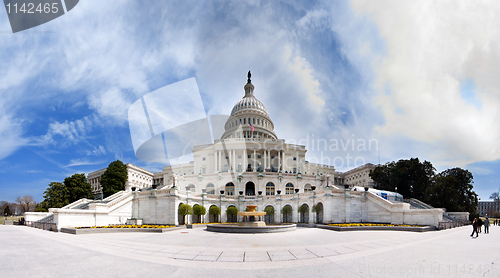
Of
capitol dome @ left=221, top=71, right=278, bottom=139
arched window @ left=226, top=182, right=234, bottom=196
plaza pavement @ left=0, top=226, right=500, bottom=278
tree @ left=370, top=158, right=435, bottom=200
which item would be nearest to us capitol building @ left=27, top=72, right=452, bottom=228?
arched window @ left=226, top=182, right=234, bottom=196

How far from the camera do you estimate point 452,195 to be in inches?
1993

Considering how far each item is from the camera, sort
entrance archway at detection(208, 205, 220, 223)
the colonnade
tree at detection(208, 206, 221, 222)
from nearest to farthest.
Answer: tree at detection(208, 206, 221, 222) < entrance archway at detection(208, 205, 220, 223) < the colonnade

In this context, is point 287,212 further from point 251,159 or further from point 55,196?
point 55,196

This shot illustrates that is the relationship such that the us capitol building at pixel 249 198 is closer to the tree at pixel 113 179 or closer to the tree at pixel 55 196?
the tree at pixel 113 179

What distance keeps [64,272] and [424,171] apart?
7308 centimetres

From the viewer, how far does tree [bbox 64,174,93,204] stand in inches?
2530

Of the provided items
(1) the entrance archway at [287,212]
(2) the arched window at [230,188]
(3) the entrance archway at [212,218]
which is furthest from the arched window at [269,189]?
(3) the entrance archway at [212,218]

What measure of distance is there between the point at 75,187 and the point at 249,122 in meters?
73.3

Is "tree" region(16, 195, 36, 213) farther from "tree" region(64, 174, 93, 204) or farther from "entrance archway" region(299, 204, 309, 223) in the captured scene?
"entrance archway" region(299, 204, 309, 223)

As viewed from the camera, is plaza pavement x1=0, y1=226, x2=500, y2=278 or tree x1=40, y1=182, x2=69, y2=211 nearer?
plaza pavement x1=0, y1=226, x2=500, y2=278

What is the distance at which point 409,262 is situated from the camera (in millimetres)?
12008

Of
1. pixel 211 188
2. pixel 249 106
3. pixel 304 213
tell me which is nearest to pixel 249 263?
pixel 304 213

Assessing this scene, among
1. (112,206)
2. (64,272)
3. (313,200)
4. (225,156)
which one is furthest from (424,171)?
(64,272)

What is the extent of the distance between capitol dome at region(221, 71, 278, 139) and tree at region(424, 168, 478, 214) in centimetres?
6779
